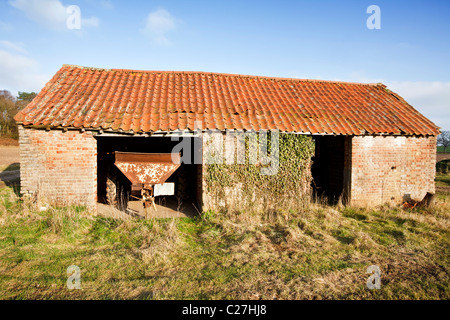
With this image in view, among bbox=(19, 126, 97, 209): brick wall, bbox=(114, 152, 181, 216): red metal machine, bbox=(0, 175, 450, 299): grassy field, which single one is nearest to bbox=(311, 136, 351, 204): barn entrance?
bbox=(0, 175, 450, 299): grassy field

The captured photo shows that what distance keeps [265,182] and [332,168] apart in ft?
10.3

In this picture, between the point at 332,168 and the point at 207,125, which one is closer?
the point at 207,125

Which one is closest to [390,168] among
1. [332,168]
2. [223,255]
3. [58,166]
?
[332,168]

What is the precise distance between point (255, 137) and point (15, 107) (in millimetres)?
44375

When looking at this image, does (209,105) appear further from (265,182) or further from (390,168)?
(390,168)

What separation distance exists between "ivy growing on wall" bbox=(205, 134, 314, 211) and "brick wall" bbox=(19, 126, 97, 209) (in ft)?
10.3

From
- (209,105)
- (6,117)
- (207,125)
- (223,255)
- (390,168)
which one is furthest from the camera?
(6,117)

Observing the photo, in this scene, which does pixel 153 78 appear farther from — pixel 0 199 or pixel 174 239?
pixel 174 239

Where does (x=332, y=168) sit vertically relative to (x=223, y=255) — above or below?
above

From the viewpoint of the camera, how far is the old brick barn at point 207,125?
6.38 m

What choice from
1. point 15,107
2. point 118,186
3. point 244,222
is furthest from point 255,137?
point 15,107

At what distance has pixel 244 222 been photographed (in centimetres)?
618

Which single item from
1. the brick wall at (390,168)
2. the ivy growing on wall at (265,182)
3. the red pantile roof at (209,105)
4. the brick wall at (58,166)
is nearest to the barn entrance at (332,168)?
the brick wall at (390,168)

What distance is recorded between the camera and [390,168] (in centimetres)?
806
